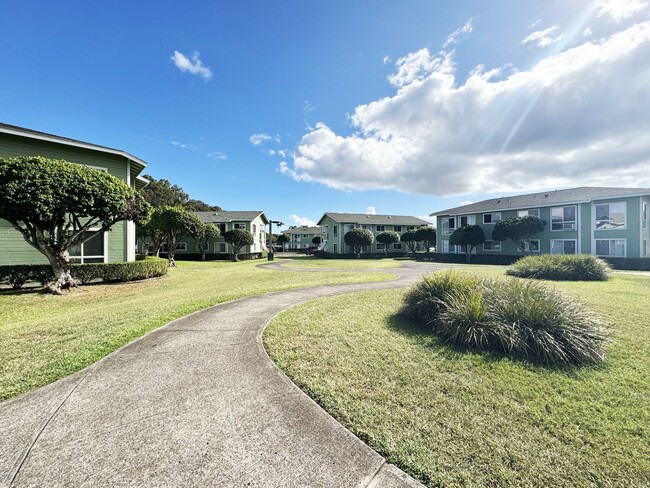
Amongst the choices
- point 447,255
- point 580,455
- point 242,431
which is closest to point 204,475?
point 242,431

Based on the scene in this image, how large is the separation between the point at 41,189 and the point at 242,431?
40.7 feet

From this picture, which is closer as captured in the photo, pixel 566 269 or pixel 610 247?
pixel 566 269

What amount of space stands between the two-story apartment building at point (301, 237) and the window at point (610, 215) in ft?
182

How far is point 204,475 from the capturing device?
2.21 metres

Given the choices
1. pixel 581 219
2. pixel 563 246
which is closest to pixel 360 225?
pixel 563 246

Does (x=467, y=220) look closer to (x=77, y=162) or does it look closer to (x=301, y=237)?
(x=77, y=162)

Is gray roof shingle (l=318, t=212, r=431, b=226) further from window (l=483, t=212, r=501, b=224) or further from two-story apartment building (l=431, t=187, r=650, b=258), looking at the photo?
window (l=483, t=212, r=501, b=224)

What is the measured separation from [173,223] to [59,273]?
1468cm

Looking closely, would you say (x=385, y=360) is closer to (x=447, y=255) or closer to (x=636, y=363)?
(x=636, y=363)

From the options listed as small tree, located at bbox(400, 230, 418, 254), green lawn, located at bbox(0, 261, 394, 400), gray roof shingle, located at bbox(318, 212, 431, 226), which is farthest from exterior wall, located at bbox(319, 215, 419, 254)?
green lawn, located at bbox(0, 261, 394, 400)

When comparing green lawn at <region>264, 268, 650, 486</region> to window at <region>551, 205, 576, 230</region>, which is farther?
window at <region>551, 205, 576, 230</region>

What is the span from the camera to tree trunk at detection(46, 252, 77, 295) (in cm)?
1111

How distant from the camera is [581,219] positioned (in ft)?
A: 86.6

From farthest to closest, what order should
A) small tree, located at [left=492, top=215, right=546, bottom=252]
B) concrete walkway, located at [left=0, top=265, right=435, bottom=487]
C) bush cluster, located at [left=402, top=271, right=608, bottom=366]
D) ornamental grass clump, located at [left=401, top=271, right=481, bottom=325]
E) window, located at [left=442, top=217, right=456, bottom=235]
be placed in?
window, located at [left=442, top=217, right=456, bottom=235] < small tree, located at [left=492, top=215, right=546, bottom=252] < ornamental grass clump, located at [left=401, top=271, right=481, bottom=325] < bush cluster, located at [left=402, top=271, right=608, bottom=366] < concrete walkway, located at [left=0, top=265, right=435, bottom=487]
